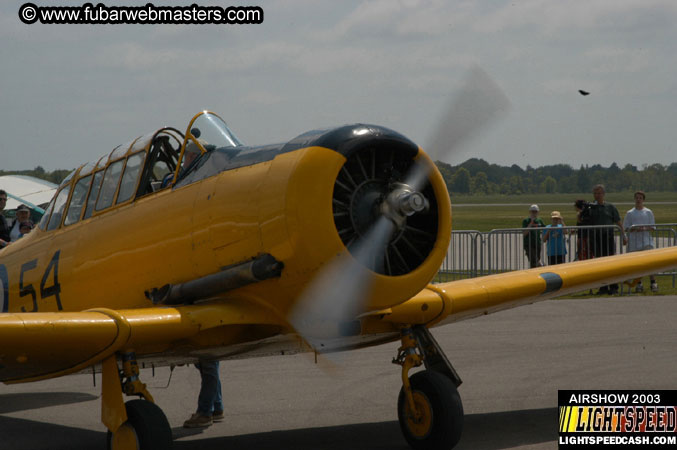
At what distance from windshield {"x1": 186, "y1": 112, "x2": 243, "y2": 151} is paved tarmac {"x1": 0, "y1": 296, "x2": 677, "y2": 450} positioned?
1828 mm

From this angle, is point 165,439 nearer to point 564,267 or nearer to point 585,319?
point 564,267

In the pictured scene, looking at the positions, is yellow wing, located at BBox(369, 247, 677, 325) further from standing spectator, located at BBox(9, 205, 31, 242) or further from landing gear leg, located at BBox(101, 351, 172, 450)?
standing spectator, located at BBox(9, 205, 31, 242)

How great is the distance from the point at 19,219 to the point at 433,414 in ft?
27.8

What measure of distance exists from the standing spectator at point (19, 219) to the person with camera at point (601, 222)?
10260mm

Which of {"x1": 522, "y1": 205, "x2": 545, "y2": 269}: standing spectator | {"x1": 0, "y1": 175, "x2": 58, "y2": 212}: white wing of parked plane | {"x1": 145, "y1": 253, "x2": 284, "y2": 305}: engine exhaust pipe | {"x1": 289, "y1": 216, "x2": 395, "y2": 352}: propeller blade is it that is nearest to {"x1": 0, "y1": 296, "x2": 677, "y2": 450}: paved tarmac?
{"x1": 289, "y1": 216, "x2": 395, "y2": 352}: propeller blade

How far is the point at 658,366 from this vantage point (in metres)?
8.94

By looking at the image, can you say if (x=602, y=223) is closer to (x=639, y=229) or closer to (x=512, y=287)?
(x=639, y=229)

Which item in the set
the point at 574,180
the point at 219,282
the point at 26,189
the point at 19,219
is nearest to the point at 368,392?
the point at 219,282

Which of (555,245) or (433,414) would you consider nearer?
(433,414)

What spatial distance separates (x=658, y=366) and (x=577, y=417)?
319 cm

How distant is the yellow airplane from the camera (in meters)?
5.29

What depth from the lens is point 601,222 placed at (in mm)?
17000

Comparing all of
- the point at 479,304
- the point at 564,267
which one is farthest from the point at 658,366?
the point at 479,304

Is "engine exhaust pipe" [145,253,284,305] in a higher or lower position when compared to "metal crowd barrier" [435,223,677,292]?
lower
